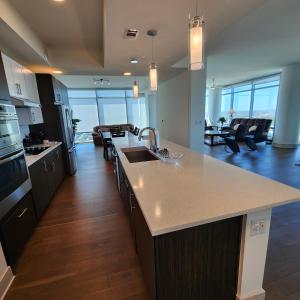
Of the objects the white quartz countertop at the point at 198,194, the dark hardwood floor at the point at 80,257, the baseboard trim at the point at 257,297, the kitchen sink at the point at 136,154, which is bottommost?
the dark hardwood floor at the point at 80,257

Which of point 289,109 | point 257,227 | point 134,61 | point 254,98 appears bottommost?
point 257,227

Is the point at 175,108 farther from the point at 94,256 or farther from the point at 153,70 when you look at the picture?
the point at 94,256

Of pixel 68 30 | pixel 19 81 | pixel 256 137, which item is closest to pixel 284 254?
pixel 19 81

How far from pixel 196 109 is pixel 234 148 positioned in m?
2.41

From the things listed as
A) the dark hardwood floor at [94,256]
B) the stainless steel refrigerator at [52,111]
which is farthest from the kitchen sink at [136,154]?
the stainless steel refrigerator at [52,111]

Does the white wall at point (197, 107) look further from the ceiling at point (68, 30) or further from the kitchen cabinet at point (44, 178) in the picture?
the kitchen cabinet at point (44, 178)

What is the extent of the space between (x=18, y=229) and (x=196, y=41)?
2.42 metres

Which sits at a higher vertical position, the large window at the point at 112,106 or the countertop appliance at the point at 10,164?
the large window at the point at 112,106

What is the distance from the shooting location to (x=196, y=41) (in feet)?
4.28

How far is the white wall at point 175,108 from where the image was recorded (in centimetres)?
477

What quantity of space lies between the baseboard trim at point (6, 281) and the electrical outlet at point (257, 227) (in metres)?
2.03

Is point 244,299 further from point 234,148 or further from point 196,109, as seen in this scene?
point 234,148

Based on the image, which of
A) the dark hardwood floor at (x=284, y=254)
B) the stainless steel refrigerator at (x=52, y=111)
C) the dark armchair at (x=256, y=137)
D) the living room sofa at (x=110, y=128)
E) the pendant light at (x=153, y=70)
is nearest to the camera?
the dark hardwood floor at (x=284, y=254)

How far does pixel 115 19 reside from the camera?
6.38ft
